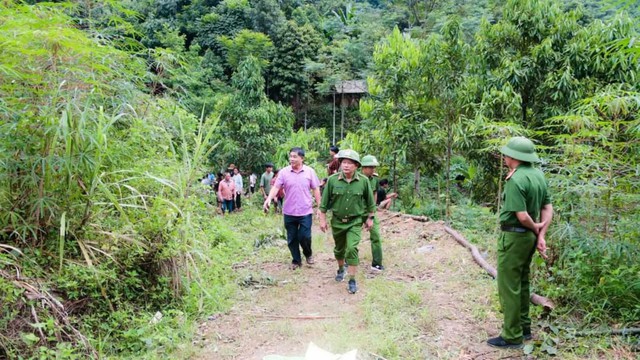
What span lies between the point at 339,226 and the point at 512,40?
5.70 m

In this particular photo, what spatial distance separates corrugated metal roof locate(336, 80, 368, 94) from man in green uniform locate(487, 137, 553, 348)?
19806 mm

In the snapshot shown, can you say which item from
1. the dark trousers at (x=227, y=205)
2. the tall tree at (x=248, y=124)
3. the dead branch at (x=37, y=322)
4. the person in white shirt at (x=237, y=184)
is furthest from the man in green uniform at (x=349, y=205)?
the tall tree at (x=248, y=124)

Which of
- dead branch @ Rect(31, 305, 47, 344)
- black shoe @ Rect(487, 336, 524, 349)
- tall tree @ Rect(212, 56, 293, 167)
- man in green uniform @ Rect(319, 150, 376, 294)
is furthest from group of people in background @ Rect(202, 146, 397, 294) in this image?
tall tree @ Rect(212, 56, 293, 167)

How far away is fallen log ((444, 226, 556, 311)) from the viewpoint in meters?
3.97

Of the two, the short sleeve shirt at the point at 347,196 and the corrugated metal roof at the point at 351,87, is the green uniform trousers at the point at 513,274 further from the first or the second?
the corrugated metal roof at the point at 351,87

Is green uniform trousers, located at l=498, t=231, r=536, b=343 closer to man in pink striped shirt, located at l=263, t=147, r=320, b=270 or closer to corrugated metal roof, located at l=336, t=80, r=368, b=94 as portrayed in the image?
man in pink striped shirt, located at l=263, t=147, r=320, b=270

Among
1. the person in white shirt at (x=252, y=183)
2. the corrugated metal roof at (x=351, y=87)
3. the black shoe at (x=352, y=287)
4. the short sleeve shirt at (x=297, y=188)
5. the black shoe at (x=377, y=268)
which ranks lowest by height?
the person in white shirt at (x=252, y=183)

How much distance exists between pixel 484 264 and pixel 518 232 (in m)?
2.38

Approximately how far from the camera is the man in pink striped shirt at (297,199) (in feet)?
18.5

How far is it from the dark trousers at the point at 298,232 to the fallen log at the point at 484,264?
2.31 m

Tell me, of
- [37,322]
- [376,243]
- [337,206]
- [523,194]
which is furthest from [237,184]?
[523,194]

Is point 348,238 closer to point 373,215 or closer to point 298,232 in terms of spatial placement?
point 373,215

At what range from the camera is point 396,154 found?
10.5 m

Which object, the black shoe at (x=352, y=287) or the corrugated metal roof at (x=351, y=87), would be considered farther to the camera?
the corrugated metal roof at (x=351, y=87)
